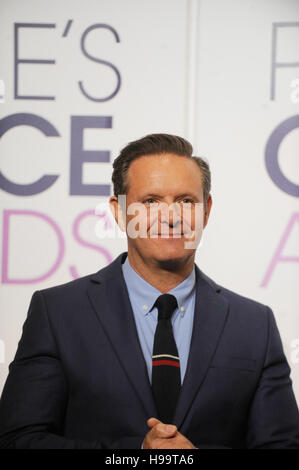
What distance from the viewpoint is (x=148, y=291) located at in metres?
1.83

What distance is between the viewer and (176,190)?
1.80m

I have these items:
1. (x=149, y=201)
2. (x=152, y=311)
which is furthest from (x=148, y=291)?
(x=149, y=201)

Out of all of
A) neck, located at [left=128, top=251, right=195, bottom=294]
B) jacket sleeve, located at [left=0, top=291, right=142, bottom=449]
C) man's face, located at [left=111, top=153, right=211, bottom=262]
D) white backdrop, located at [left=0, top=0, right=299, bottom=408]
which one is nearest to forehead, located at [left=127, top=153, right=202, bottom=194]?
man's face, located at [left=111, top=153, right=211, bottom=262]

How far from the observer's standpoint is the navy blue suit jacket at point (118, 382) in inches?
64.5

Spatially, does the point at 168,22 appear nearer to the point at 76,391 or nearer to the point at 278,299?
the point at 278,299

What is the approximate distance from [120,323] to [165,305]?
0.18 m

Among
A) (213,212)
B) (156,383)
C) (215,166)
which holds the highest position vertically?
(215,166)

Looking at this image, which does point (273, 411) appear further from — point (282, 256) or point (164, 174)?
point (282, 256)

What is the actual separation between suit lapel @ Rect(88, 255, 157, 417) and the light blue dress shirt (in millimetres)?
48

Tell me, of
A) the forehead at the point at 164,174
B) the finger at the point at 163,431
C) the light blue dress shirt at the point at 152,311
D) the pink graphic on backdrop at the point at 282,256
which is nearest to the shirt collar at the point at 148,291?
the light blue dress shirt at the point at 152,311

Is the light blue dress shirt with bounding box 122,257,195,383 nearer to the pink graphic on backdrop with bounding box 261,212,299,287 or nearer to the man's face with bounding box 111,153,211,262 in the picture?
the man's face with bounding box 111,153,211,262

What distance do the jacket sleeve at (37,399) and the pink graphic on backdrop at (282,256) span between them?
50.3 inches

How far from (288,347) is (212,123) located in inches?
48.5

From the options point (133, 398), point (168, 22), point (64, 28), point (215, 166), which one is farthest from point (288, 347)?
point (64, 28)
